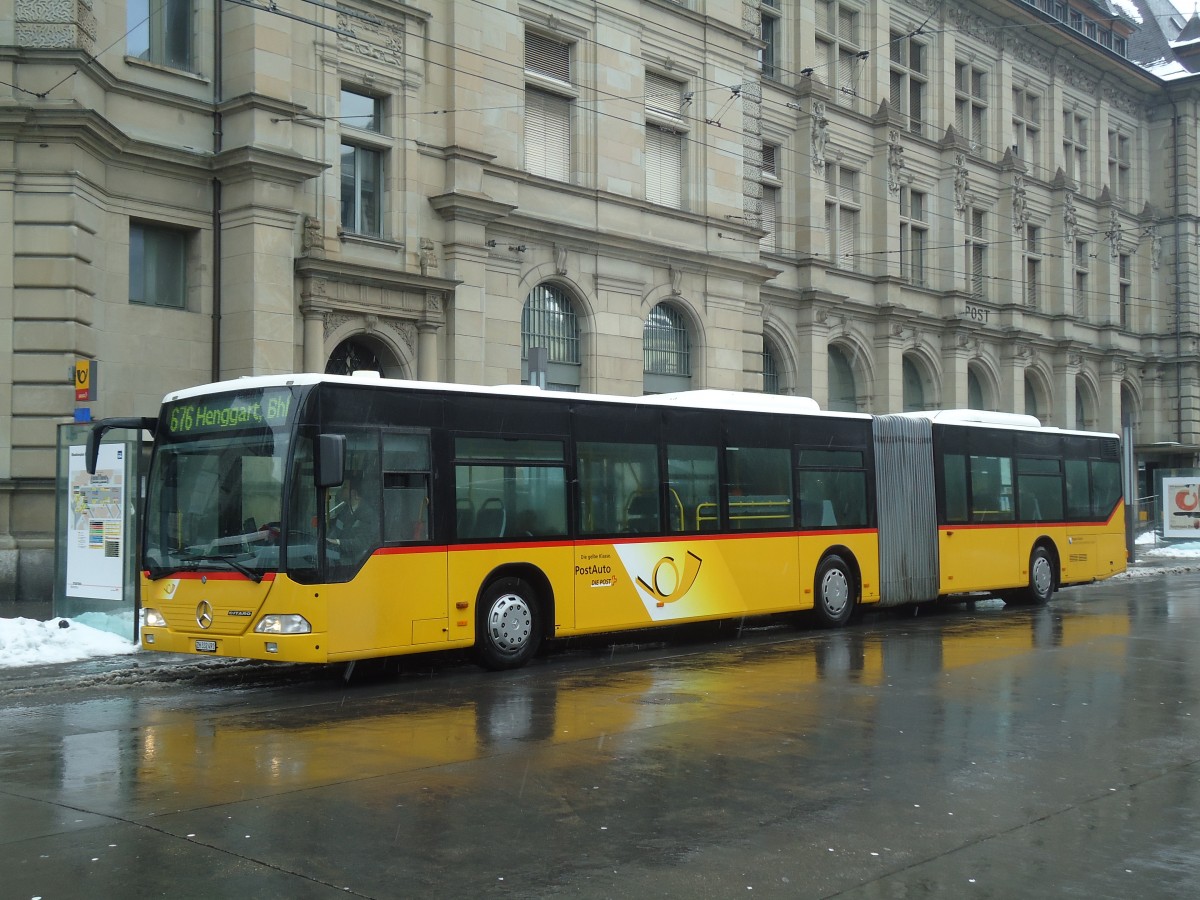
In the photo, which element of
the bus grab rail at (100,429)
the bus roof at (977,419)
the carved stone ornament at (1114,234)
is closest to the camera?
the bus grab rail at (100,429)

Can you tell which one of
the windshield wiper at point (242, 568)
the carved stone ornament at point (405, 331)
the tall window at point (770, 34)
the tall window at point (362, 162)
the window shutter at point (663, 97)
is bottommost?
the windshield wiper at point (242, 568)

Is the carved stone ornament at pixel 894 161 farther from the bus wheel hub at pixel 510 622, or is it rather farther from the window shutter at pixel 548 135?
the bus wheel hub at pixel 510 622

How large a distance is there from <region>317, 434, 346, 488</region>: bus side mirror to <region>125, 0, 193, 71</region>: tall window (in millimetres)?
11937

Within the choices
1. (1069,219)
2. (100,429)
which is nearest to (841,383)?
(1069,219)

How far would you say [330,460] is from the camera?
1156 cm

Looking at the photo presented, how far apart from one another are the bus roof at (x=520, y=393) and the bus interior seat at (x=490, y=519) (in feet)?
3.82

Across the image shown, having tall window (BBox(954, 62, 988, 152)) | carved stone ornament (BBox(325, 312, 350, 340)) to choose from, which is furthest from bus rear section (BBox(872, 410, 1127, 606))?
tall window (BBox(954, 62, 988, 152))

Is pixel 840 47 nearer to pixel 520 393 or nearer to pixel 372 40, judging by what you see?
pixel 372 40

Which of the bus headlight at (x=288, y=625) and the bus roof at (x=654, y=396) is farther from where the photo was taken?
the bus roof at (x=654, y=396)

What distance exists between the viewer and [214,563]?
1212 centimetres

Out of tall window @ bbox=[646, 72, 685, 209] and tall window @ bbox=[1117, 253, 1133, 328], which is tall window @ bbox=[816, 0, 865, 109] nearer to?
tall window @ bbox=[646, 72, 685, 209]

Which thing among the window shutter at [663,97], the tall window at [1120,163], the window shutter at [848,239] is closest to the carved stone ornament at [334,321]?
the window shutter at [663,97]

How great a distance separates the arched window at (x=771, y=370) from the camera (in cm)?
3503

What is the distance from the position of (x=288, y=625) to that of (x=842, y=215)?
2906cm
